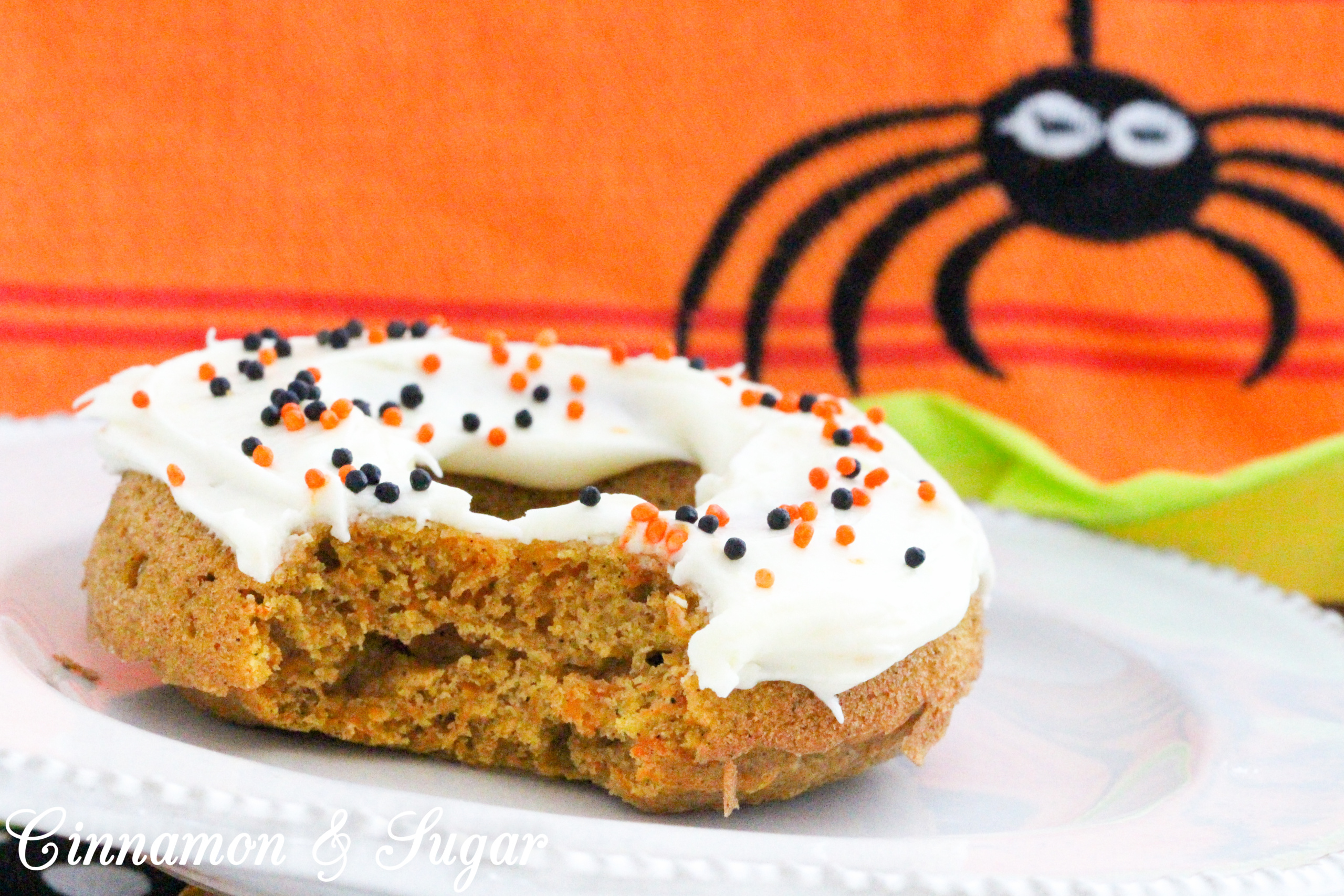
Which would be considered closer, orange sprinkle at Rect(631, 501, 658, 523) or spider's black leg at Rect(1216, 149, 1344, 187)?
orange sprinkle at Rect(631, 501, 658, 523)

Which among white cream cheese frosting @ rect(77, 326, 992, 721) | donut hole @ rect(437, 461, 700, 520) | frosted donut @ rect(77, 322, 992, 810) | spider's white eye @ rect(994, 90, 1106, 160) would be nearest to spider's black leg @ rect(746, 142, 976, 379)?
spider's white eye @ rect(994, 90, 1106, 160)

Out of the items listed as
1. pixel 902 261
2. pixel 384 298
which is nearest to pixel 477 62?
pixel 384 298

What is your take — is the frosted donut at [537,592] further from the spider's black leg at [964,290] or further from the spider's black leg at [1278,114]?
the spider's black leg at [1278,114]

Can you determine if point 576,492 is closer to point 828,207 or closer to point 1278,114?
point 828,207

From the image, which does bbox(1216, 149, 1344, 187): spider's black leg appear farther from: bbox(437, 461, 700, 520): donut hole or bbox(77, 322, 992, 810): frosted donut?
bbox(437, 461, 700, 520): donut hole

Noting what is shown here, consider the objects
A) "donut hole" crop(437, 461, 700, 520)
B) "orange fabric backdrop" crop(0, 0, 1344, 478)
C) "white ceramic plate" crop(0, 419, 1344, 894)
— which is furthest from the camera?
"orange fabric backdrop" crop(0, 0, 1344, 478)

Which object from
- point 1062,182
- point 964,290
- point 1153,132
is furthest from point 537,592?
point 1153,132

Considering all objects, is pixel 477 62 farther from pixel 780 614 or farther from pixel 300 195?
pixel 780 614

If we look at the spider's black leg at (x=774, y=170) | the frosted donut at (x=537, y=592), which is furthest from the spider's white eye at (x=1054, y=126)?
the frosted donut at (x=537, y=592)
